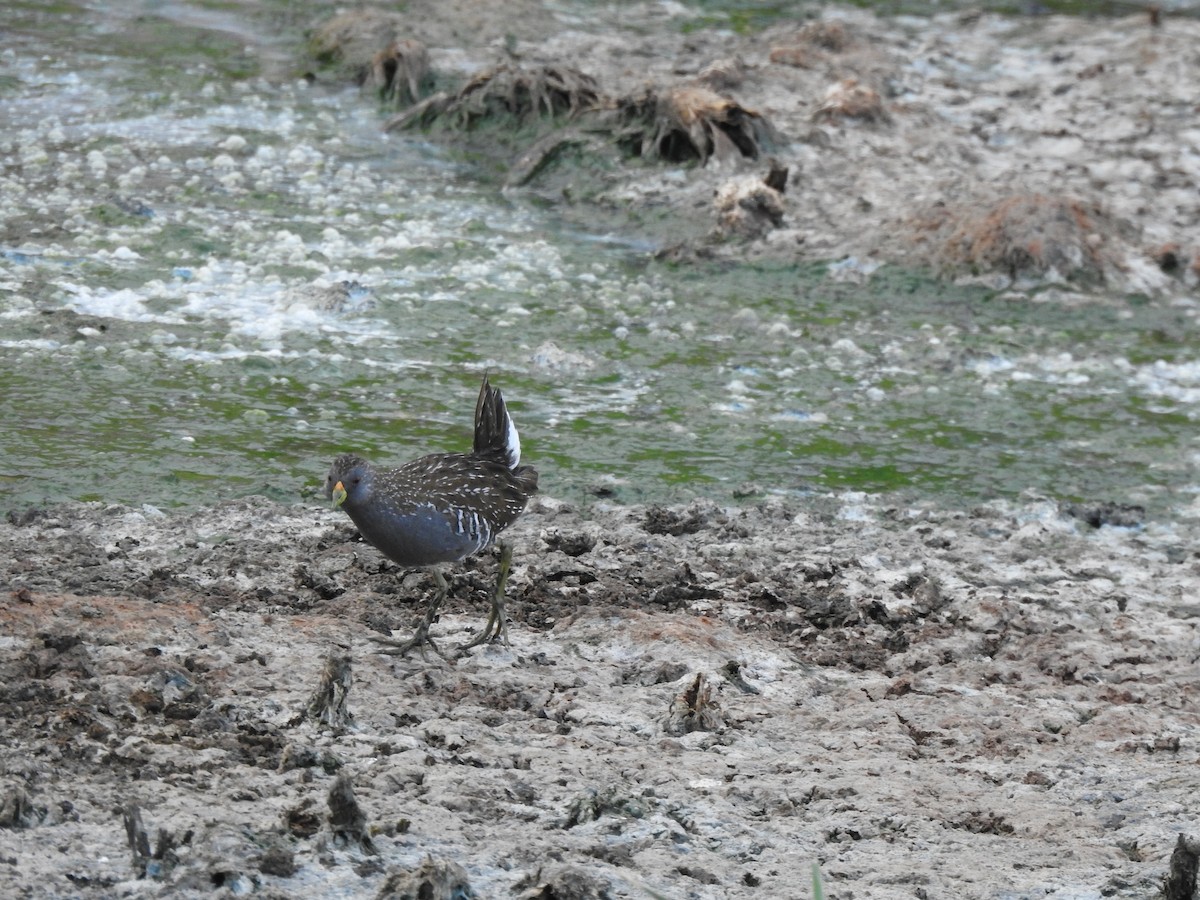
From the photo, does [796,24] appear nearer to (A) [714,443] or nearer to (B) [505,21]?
(B) [505,21]

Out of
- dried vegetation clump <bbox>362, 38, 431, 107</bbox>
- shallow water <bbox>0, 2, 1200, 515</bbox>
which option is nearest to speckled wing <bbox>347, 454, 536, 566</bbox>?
shallow water <bbox>0, 2, 1200, 515</bbox>

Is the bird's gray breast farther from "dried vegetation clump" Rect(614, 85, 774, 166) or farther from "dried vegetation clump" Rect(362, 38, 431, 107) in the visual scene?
"dried vegetation clump" Rect(362, 38, 431, 107)

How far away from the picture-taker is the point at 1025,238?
35.8ft

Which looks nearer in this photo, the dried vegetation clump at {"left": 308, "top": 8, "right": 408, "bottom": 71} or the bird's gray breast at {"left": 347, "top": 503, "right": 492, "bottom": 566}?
the bird's gray breast at {"left": 347, "top": 503, "right": 492, "bottom": 566}

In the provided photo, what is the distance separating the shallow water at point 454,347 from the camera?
8016 mm

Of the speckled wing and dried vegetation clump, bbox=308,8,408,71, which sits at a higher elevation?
dried vegetation clump, bbox=308,8,408,71

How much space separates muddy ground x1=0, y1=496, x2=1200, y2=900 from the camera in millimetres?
4508

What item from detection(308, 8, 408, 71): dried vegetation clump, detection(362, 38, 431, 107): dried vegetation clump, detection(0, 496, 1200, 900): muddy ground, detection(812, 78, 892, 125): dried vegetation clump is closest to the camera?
detection(0, 496, 1200, 900): muddy ground

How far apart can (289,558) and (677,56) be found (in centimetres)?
925

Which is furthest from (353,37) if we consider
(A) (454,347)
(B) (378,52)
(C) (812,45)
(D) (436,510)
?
(D) (436,510)

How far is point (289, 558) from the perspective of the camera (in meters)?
6.71

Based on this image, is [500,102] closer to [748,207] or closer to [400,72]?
[400,72]

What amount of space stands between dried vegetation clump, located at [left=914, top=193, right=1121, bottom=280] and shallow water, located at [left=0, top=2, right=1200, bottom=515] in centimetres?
29

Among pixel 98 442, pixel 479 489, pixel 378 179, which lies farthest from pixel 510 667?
pixel 378 179
